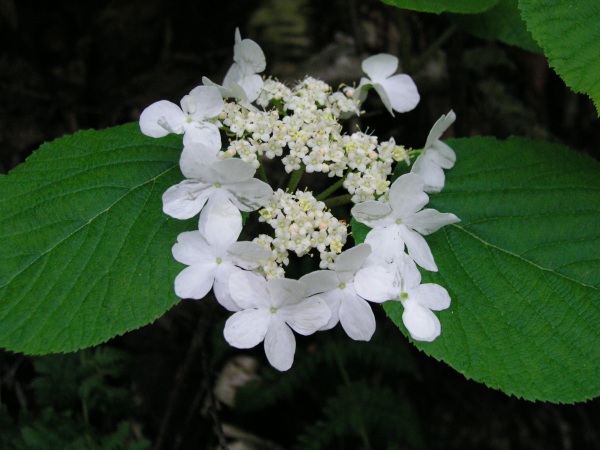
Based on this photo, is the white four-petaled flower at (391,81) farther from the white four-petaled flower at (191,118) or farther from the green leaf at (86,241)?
the green leaf at (86,241)

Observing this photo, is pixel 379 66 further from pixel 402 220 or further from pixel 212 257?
pixel 212 257

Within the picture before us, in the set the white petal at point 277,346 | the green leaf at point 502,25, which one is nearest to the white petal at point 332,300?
the white petal at point 277,346

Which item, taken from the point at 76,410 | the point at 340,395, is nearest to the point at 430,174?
the point at 340,395

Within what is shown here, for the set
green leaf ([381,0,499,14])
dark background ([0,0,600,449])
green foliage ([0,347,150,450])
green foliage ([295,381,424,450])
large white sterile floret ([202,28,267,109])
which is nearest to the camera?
large white sterile floret ([202,28,267,109])

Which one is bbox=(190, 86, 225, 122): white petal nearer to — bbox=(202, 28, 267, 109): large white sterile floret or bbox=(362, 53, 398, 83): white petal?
bbox=(202, 28, 267, 109): large white sterile floret

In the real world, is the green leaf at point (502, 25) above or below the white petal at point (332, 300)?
above

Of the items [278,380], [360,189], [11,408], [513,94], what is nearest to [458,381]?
[278,380]

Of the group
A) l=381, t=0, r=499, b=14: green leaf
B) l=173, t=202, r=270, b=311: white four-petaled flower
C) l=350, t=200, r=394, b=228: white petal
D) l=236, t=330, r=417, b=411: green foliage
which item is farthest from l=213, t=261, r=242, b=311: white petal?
l=236, t=330, r=417, b=411: green foliage
